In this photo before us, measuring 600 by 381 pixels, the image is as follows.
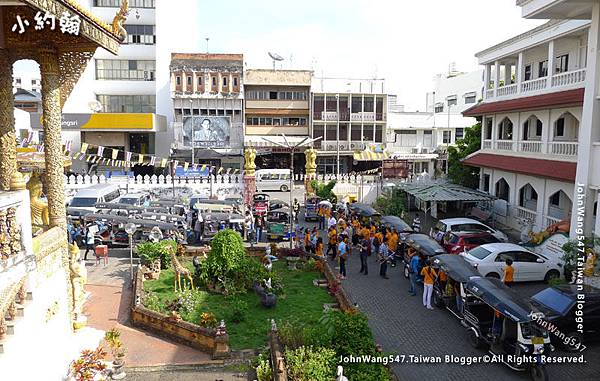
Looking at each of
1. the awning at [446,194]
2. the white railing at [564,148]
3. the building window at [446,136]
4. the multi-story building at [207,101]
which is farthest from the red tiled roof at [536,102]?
the multi-story building at [207,101]

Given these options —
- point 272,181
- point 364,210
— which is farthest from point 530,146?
point 272,181

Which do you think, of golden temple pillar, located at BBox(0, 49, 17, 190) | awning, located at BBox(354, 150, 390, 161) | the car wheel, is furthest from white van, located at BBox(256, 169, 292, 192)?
golden temple pillar, located at BBox(0, 49, 17, 190)

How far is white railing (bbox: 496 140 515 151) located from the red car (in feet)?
24.6

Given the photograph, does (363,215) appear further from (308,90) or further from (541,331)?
(308,90)

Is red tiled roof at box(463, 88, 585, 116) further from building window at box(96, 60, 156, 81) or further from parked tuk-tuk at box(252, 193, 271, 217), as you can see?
building window at box(96, 60, 156, 81)

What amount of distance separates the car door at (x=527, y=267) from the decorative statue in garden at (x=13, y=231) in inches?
541

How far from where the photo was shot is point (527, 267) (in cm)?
1538

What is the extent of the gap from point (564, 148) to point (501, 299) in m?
12.4

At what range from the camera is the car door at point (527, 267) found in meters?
15.3

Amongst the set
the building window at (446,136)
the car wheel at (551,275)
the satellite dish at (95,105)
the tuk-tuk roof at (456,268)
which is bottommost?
the car wheel at (551,275)

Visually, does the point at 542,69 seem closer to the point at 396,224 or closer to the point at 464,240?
the point at 396,224

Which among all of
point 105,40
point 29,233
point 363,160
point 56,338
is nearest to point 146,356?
point 56,338

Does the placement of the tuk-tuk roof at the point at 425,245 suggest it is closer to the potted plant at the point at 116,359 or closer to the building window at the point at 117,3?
the potted plant at the point at 116,359

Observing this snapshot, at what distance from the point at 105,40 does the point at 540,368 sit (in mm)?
10495
